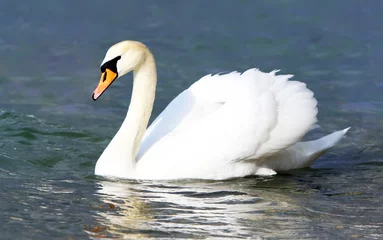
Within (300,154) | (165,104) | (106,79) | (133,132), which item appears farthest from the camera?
(165,104)

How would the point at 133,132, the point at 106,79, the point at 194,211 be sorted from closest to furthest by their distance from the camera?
the point at 194,211 → the point at 106,79 → the point at 133,132

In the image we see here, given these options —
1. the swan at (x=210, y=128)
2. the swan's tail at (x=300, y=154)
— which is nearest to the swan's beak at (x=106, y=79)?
the swan at (x=210, y=128)

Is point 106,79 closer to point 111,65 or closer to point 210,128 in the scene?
Answer: point 111,65

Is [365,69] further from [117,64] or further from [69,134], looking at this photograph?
[117,64]

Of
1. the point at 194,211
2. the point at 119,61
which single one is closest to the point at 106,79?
the point at 119,61

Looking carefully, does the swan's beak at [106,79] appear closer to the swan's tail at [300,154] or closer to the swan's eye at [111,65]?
the swan's eye at [111,65]

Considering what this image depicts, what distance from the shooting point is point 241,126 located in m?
8.23

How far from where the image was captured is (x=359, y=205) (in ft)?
24.6

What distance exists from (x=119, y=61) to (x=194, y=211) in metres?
1.76

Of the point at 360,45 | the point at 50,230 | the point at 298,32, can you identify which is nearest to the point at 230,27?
the point at 298,32

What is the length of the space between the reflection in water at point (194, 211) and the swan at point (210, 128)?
19 centimetres

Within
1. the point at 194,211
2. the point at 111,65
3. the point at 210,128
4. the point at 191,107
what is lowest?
the point at 194,211

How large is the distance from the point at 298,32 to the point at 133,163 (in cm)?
642

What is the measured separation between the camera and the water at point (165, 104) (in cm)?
684
